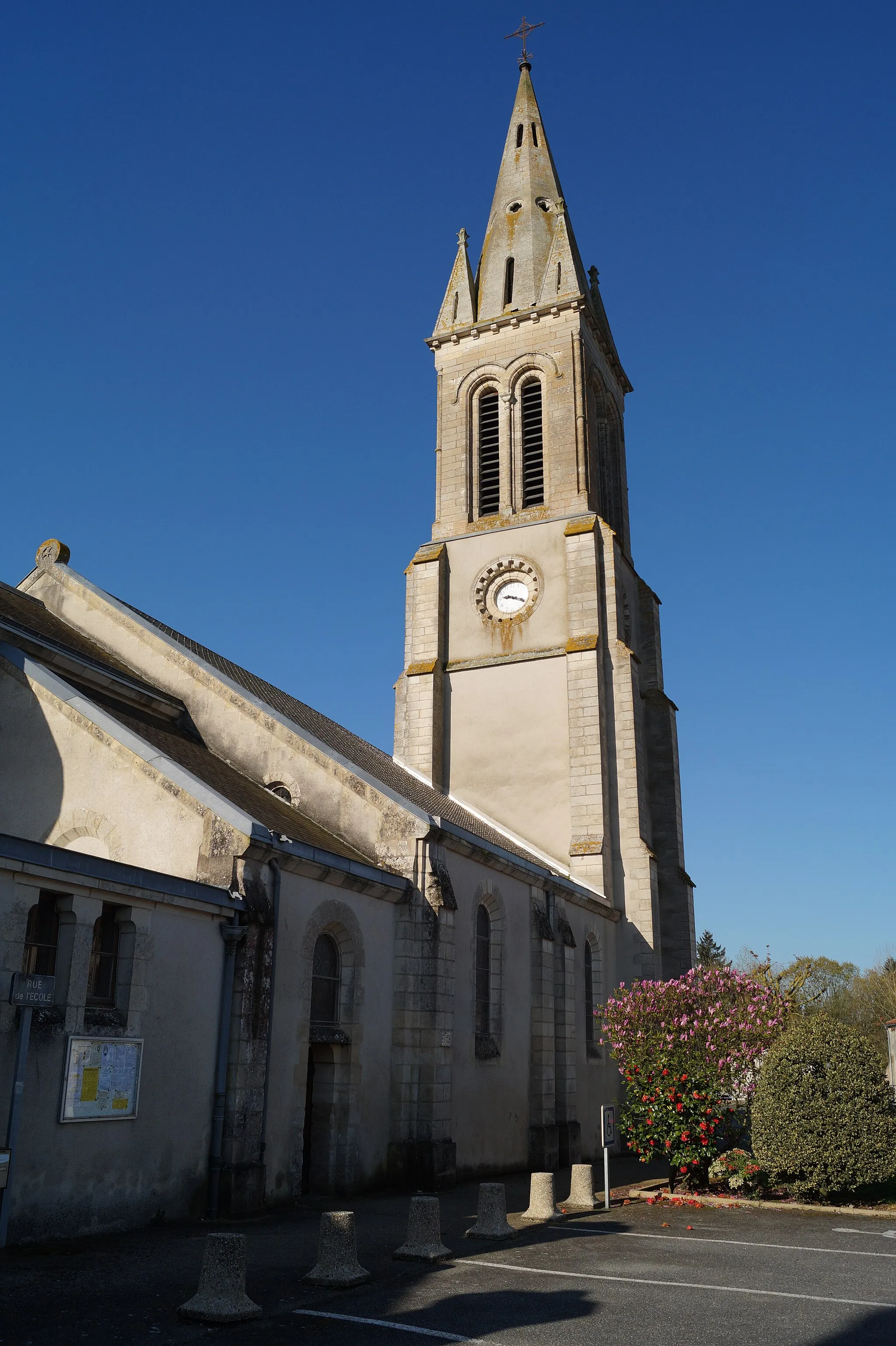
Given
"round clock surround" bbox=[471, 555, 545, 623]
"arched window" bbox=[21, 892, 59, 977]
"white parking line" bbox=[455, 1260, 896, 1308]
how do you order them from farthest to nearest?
"round clock surround" bbox=[471, 555, 545, 623] → "arched window" bbox=[21, 892, 59, 977] → "white parking line" bbox=[455, 1260, 896, 1308]

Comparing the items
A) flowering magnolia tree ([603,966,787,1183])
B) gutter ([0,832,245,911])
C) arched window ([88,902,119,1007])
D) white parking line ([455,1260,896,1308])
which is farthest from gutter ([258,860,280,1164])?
flowering magnolia tree ([603,966,787,1183])

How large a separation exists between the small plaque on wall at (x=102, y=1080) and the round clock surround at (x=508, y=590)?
19.6m

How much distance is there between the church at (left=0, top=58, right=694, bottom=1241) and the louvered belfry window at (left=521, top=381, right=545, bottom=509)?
0.11 metres

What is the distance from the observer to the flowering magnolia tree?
15203 mm

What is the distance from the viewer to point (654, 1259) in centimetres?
1024

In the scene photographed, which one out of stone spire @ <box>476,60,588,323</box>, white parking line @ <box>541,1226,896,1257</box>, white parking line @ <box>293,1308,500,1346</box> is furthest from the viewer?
stone spire @ <box>476,60,588,323</box>

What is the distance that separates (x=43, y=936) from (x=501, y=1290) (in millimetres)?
5559

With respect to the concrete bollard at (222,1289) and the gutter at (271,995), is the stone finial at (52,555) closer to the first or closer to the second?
the gutter at (271,995)

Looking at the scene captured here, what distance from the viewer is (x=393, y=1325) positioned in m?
7.53

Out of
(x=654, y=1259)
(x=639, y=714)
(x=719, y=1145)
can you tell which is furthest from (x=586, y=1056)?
(x=654, y=1259)

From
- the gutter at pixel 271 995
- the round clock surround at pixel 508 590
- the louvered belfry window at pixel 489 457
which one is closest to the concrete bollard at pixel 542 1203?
the gutter at pixel 271 995

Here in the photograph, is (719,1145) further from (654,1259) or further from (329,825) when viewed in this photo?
(329,825)

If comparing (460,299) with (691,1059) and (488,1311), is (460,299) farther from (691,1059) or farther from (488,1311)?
(488,1311)

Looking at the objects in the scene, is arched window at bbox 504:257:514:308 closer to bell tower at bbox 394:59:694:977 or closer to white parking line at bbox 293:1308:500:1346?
bell tower at bbox 394:59:694:977
